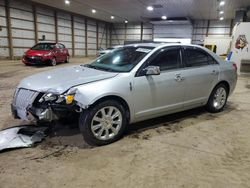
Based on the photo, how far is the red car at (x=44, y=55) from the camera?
11.6m

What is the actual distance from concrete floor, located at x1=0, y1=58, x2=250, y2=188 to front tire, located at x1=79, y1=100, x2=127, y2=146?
0.12 meters

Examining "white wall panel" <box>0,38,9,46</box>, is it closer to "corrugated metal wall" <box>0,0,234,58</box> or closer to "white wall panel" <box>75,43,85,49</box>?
"corrugated metal wall" <box>0,0,234,58</box>

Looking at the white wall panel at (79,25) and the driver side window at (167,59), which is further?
the white wall panel at (79,25)

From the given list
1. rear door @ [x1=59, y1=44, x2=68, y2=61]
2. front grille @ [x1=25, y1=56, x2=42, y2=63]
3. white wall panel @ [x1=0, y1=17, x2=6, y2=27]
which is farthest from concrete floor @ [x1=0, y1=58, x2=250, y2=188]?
white wall panel @ [x1=0, y1=17, x2=6, y2=27]

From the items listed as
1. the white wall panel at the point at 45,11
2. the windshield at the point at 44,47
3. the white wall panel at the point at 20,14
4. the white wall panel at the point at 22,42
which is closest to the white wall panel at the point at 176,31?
the white wall panel at the point at 45,11

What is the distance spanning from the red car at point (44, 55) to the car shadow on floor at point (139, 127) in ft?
30.4

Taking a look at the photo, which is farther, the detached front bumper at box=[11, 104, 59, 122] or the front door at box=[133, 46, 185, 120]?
the front door at box=[133, 46, 185, 120]

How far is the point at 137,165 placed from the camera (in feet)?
7.82

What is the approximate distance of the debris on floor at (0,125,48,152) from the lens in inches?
106

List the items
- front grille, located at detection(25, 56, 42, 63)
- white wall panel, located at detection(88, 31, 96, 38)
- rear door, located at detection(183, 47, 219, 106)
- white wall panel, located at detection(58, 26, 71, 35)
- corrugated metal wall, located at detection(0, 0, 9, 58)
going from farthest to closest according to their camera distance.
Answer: white wall panel, located at detection(88, 31, 96, 38), white wall panel, located at detection(58, 26, 71, 35), corrugated metal wall, located at detection(0, 0, 9, 58), front grille, located at detection(25, 56, 42, 63), rear door, located at detection(183, 47, 219, 106)

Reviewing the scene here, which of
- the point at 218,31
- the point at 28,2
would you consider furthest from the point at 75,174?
the point at 218,31

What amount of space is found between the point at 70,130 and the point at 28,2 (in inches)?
653

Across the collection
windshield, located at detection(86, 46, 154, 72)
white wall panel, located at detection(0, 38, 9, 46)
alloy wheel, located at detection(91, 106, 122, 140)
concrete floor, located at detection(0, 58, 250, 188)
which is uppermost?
white wall panel, located at detection(0, 38, 9, 46)

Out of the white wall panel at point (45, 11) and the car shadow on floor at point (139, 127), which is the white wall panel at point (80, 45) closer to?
the white wall panel at point (45, 11)
